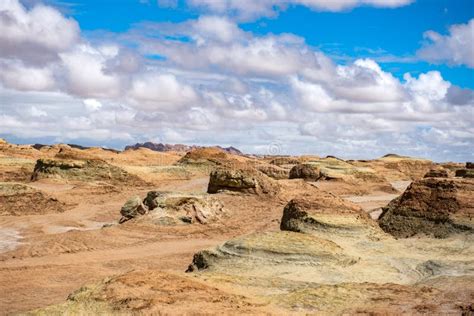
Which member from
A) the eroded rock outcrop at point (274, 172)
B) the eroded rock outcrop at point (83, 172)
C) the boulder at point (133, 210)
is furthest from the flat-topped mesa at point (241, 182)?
the eroded rock outcrop at point (274, 172)

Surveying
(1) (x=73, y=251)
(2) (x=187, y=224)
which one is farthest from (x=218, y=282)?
(2) (x=187, y=224)

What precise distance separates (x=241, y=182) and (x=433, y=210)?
1457cm

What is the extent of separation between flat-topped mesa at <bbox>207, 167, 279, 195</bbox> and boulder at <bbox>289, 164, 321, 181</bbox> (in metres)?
11.9

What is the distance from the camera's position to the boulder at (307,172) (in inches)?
1670

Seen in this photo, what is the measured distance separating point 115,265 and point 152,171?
2508cm

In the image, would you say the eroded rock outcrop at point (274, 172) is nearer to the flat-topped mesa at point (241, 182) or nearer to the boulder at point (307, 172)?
the boulder at point (307, 172)

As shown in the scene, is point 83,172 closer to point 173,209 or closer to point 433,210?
point 173,209

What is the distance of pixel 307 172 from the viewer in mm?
42812

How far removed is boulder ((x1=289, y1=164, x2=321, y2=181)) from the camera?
4241 centimetres

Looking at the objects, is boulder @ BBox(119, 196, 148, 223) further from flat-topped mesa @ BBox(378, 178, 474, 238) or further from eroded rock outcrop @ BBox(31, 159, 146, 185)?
eroded rock outcrop @ BBox(31, 159, 146, 185)

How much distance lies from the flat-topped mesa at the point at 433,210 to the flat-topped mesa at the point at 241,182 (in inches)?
489

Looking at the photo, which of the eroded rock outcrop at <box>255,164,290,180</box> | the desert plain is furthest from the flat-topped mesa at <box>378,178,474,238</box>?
the eroded rock outcrop at <box>255,164,290,180</box>

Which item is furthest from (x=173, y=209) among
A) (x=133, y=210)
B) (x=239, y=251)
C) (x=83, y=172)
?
(x=83, y=172)

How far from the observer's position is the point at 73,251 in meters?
18.2
